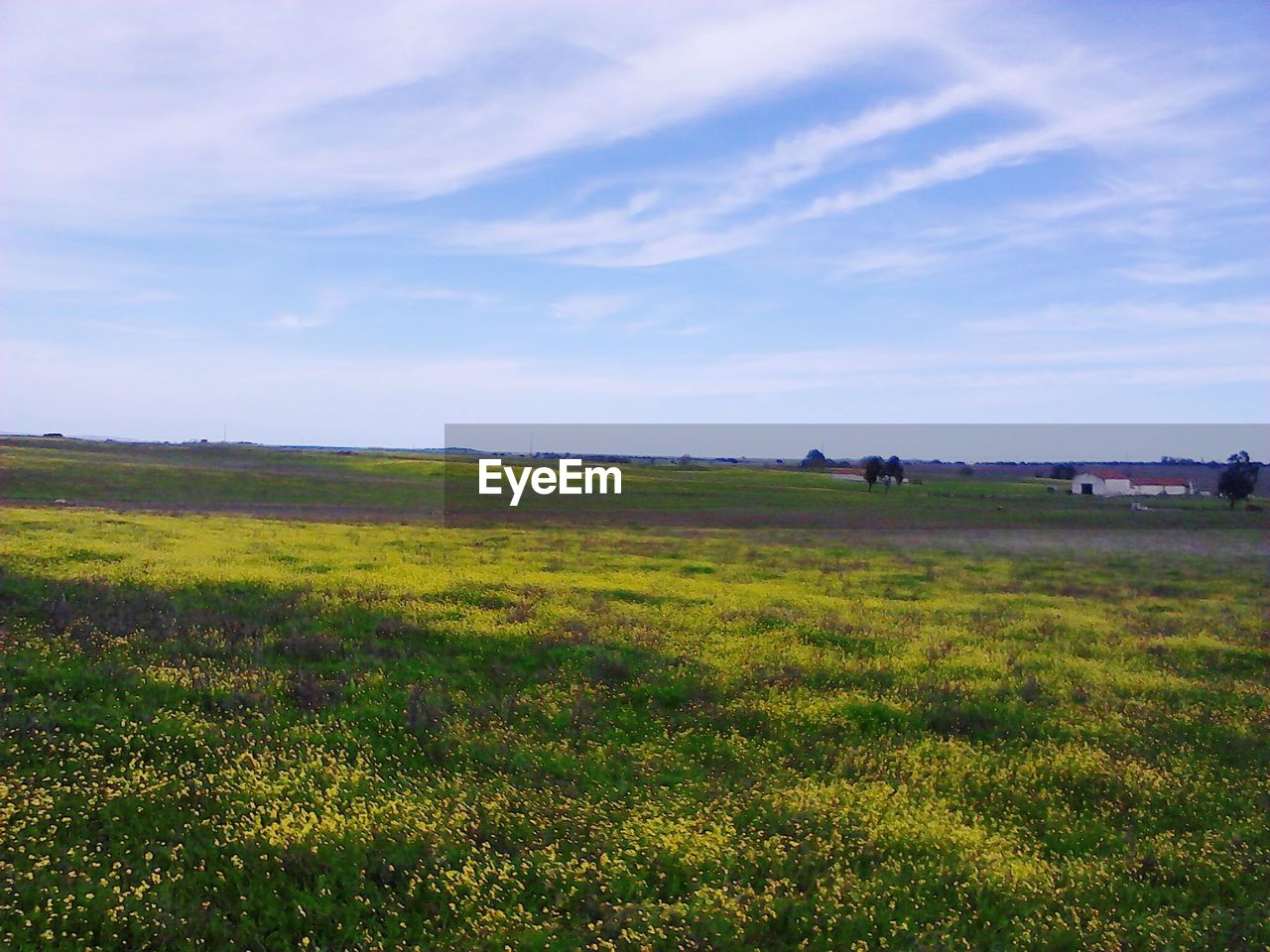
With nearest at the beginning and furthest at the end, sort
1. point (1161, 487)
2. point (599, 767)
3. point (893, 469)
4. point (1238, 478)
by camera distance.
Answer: point (599, 767)
point (1238, 478)
point (893, 469)
point (1161, 487)

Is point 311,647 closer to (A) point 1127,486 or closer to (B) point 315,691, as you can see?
(B) point 315,691

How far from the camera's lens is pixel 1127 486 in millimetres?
121375

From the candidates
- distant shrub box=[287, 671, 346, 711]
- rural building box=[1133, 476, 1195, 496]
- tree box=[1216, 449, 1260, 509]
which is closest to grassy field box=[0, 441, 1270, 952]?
distant shrub box=[287, 671, 346, 711]

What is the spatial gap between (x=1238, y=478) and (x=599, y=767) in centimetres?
10118

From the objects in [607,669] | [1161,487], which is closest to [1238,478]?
[1161,487]

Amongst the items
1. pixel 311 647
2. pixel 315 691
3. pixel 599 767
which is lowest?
pixel 599 767

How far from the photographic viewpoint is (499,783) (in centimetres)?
1061

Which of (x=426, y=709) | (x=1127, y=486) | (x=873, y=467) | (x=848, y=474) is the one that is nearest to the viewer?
(x=426, y=709)

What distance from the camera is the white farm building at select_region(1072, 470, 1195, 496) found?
117 metres

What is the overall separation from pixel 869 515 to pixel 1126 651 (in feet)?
167

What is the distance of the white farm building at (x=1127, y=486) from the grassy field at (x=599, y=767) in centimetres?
10893

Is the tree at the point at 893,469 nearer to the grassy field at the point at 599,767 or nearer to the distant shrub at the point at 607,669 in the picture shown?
the grassy field at the point at 599,767

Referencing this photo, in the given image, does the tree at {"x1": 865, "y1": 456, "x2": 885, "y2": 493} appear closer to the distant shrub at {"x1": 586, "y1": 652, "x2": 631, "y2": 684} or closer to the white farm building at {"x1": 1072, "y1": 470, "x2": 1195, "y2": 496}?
the white farm building at {"x1": 1072, "y1": 470, "x2": 1195, "y2": 496}

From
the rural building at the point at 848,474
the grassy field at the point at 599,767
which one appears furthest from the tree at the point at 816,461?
the grassy field at the point at 599,767
